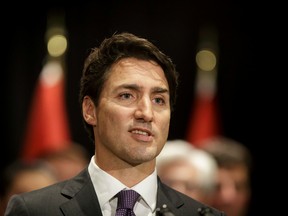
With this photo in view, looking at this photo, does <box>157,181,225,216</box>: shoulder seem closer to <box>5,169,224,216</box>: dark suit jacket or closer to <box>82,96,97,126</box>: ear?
<box>5,169,224,216</box>: dark suit jacket

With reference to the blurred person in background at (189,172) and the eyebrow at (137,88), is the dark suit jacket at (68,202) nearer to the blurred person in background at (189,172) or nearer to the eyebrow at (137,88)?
the eyebrow at (137,88)

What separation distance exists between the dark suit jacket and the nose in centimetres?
39

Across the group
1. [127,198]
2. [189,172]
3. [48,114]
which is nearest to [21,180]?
[189,172]

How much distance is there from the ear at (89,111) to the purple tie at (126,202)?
41 cm

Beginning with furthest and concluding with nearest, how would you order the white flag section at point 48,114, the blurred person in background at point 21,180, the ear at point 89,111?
the white flag section at point 48,114, the blurred person in background at point 21,180, the ear at point 89,111

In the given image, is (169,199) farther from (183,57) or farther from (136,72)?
(183,57)

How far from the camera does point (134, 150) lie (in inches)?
152

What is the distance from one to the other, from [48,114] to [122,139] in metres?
5.08

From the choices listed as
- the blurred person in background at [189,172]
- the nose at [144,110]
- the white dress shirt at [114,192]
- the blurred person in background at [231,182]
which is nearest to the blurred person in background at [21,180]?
the blurred person in background at [189,172]

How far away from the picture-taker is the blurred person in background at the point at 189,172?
5.65 metres

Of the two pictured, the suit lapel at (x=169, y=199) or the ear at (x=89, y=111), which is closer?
the suit lapel at (x=169, y=199)

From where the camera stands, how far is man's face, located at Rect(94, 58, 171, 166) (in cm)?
388

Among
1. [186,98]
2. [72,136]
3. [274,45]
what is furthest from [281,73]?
[72,136]

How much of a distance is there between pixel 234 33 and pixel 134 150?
542 cm
